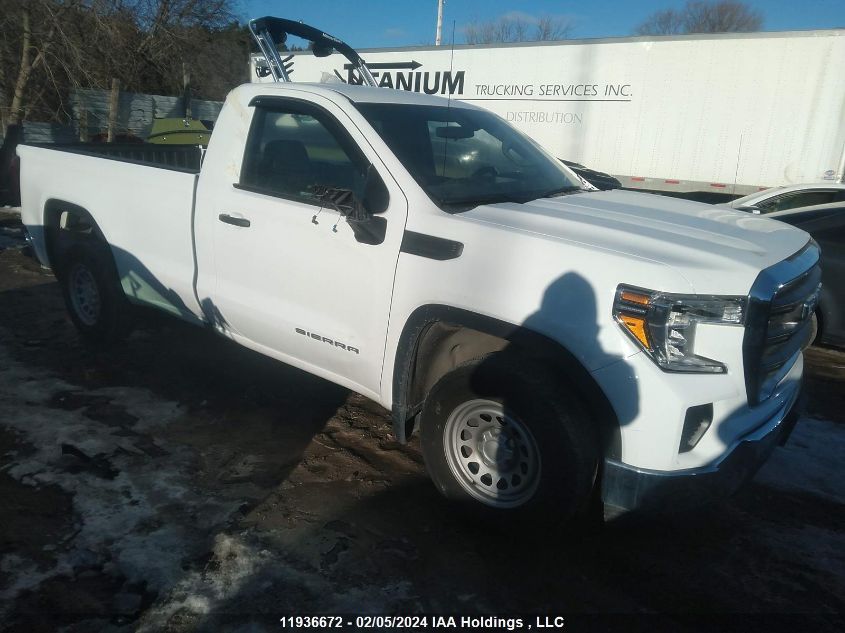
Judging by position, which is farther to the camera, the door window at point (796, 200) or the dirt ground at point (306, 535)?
the door window at point (796, 200)

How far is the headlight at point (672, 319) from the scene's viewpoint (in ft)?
8.23

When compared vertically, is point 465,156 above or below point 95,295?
above

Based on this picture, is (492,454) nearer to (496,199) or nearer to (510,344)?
(510,344)

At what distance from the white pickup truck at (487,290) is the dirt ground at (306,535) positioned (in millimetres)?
345

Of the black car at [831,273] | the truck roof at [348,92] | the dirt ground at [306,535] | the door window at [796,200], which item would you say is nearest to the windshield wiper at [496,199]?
the truck roof at [348,92]

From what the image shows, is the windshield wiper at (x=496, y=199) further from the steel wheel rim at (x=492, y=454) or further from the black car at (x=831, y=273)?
the black car at (x=831, y=273)

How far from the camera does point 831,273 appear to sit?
5.80m

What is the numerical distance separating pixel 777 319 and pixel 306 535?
2.28 metres

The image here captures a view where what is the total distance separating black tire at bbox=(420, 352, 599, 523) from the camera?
2.75m

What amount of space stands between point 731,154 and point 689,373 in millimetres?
10382

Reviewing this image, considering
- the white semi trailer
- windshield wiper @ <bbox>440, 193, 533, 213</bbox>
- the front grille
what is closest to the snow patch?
the front grille

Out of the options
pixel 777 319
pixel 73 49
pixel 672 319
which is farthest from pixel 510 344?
pixel 73 49

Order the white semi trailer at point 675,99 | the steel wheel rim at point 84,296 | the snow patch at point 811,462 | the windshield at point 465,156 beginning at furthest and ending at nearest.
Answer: the white semi trailer at point 675,99
the steel wheel rim at point 84,296
the snow patch at point 811,462
the windshield at point 465,156

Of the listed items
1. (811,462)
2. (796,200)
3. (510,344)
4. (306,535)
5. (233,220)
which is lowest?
(306,535)
